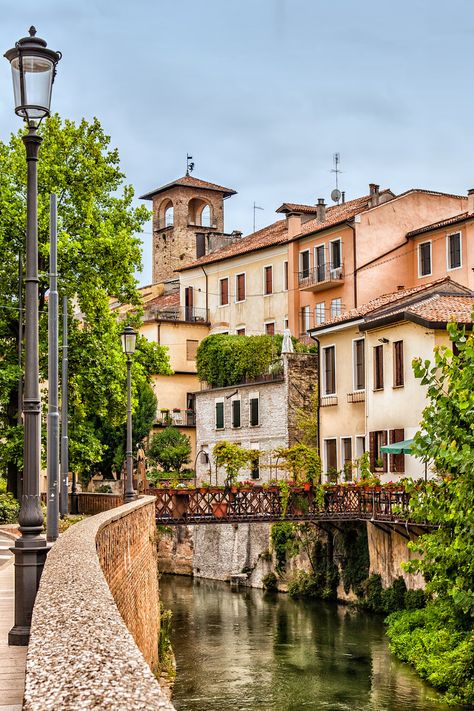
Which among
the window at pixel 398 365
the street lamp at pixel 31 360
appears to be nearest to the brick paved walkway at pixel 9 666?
the street lamp at pixel 31 360

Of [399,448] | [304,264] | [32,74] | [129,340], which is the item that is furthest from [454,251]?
[32,74]

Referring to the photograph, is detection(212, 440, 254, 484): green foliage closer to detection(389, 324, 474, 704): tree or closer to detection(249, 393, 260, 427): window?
detection(249, 393, 260, 427): window

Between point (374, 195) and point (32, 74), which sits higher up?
point (374, 195)

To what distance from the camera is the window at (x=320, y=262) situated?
183ft

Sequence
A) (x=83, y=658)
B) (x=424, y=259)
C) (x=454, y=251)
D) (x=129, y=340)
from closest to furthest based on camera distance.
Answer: (x=83, y=658)
(x=129, y=340)
(x=454, y=251)
(x=424, y=259)

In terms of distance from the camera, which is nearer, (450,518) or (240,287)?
(450,518)

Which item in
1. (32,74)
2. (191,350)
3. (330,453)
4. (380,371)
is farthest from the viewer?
(191,350)

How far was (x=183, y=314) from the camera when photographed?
67.3 m

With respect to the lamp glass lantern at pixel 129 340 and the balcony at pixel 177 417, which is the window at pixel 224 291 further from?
the lamp glass lantern at pixel 129 340

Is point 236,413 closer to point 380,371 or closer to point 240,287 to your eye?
point 240,287

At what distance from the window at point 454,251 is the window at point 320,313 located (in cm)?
760

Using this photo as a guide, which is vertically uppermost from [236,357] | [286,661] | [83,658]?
[236,357]

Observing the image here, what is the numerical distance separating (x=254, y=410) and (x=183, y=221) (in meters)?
28.5

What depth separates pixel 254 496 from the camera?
127 feet
